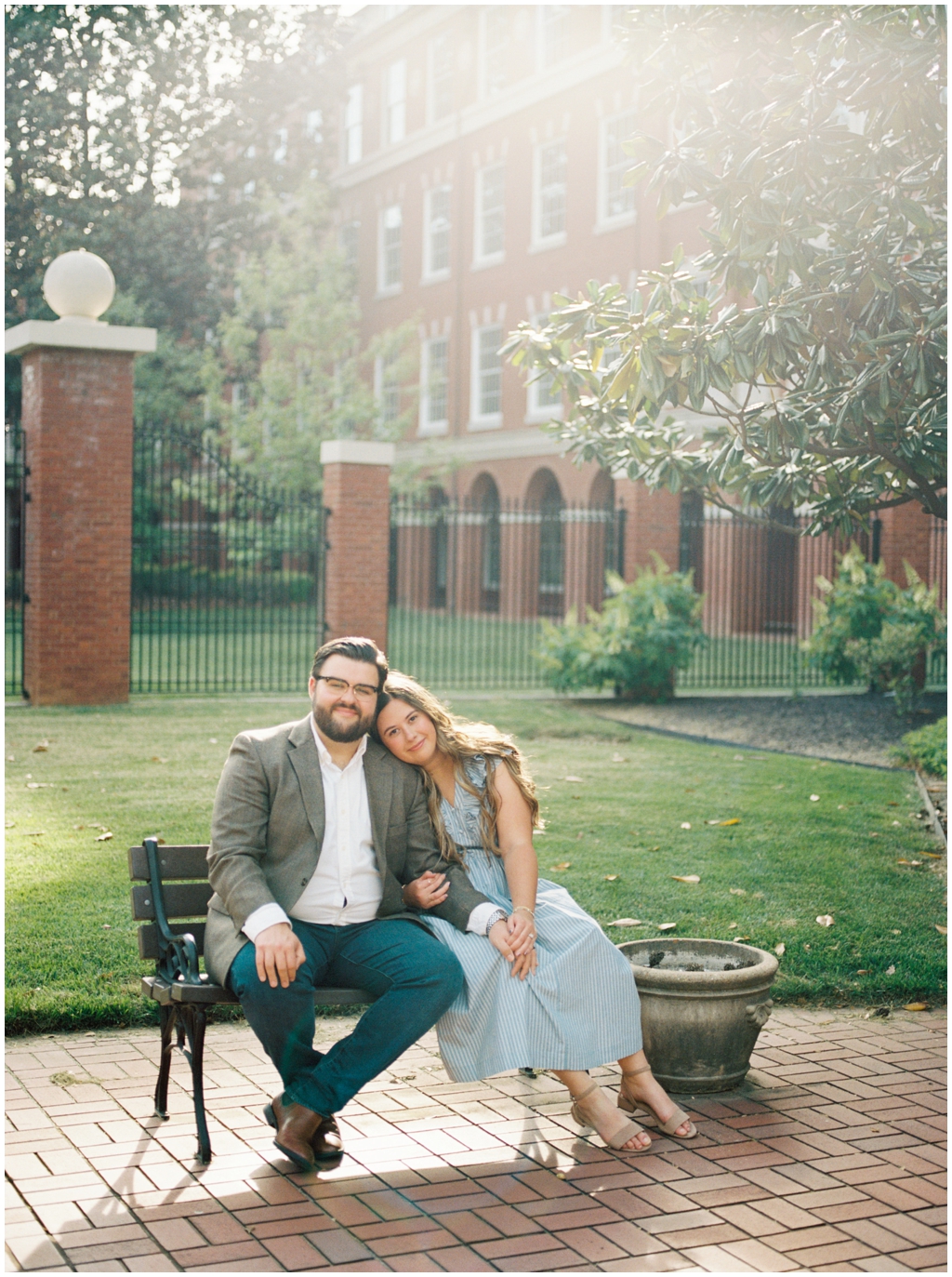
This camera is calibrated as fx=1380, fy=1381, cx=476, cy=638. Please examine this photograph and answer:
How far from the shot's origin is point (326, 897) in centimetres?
410

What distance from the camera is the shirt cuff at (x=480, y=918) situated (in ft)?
13.5

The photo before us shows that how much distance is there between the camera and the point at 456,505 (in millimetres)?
30391

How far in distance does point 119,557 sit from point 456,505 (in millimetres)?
17622

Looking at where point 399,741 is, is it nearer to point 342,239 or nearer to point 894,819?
point 894,819

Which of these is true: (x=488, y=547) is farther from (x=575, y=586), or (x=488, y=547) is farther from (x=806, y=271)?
(x=806, y=271)

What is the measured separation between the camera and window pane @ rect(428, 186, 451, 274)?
104 ft

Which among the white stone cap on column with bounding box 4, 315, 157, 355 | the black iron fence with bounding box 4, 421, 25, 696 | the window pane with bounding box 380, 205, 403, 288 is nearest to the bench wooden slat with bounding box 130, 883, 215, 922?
the black iron fence with bounding box 4, 421, 25, 696

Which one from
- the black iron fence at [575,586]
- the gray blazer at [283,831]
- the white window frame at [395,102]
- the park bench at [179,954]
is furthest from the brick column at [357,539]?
the white window frame at [395,102]

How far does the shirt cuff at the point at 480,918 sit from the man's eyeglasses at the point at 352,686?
717 mm

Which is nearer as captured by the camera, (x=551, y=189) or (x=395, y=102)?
(x=551, y=189)

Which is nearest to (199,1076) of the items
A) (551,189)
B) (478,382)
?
(551,189)

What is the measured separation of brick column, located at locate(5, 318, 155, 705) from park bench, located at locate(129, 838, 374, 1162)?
8.94 meters

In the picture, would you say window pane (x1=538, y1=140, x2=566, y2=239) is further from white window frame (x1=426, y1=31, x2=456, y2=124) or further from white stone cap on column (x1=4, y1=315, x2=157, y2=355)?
white stone cap on column (x1=4, y1=315, x2=157, y2=355)

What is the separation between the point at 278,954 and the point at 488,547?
2693cm
